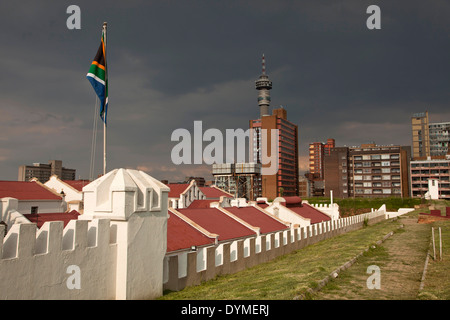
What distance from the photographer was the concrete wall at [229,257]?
12.9 m

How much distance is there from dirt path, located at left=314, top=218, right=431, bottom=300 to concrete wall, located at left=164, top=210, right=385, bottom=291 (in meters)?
5.15

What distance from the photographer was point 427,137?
529ft

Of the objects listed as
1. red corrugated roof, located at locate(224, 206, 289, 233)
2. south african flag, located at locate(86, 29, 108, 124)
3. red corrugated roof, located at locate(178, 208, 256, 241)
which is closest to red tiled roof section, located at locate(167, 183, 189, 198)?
red corrugated roof, located at locate(224, 206, 289, 233)

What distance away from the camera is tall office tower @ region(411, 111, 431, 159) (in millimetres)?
160625

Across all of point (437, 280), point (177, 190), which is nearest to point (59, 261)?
point (437, 280)

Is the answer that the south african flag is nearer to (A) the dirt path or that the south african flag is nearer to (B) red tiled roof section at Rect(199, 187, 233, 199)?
(A) the dirt path

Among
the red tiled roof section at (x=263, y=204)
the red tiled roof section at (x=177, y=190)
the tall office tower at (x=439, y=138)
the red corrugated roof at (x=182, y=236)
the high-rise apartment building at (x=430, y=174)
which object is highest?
the tall office tower at (x=439, y=138)

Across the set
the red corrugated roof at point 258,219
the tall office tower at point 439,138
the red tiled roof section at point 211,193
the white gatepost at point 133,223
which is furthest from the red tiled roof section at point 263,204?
the tall office tower at point 439,138

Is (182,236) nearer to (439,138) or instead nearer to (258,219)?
(258,219)

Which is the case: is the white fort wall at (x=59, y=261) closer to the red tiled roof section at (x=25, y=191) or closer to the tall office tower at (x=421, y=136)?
the red tiled roof section at (x=25, y=191)

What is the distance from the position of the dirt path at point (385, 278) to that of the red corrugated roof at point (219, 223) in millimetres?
8622

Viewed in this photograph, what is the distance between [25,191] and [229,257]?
32327mm
